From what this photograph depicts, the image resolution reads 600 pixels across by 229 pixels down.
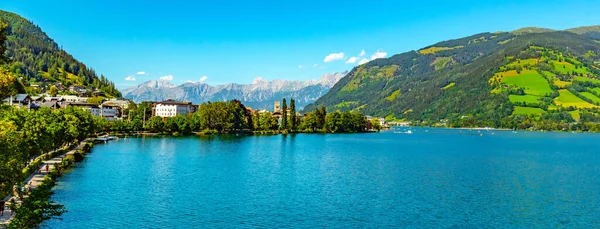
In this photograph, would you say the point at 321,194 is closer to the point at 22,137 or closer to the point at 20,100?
the point at 22,137

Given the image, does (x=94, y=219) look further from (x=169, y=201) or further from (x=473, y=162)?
(x=473, y=162)

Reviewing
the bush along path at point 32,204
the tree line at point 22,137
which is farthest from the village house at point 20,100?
the bush along path at point 32,204

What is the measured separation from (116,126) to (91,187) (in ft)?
407

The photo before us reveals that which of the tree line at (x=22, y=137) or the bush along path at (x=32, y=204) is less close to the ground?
the tree line at (x=22, y=137)

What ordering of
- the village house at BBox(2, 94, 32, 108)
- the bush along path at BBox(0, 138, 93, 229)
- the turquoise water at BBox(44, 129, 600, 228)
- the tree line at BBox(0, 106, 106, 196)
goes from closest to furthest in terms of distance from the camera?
the bush along path at BBox(0, 138, 93, 229) → the tree line at BBox(0, 106, 106, 196) → the turquoise water at BBox(44, 129, 600, 228) → the village house at BBox(2, 94, 32, 108)

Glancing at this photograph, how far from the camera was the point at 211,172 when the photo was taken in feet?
245

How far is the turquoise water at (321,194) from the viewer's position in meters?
43.3

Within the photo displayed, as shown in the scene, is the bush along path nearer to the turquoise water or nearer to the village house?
the turquoise water

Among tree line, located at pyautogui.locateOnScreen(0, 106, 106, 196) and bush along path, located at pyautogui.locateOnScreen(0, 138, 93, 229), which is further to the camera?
tree line, located at pyautogui.locateOnScreen(0, 106, 106, 196)

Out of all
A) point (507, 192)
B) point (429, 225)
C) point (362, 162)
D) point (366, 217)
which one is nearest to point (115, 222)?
point (366, 217)

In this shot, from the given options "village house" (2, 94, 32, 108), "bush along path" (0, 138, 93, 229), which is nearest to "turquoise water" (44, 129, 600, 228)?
"bush along path" (0, 138, 93, 229)

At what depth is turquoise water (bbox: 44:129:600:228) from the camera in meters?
43.3

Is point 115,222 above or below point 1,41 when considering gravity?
below

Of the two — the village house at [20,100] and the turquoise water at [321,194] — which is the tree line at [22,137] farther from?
the village house at [20,100]
